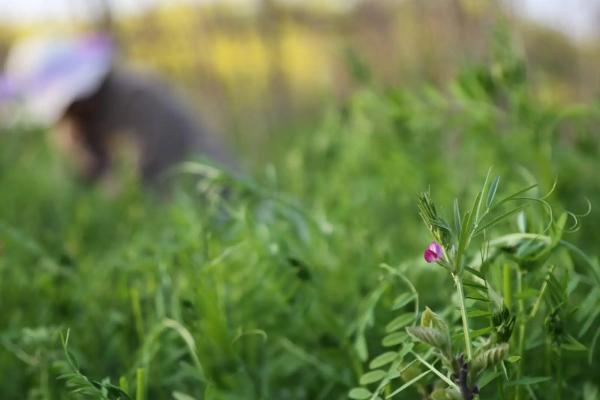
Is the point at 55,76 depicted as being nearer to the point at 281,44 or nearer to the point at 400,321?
the point at 400,321

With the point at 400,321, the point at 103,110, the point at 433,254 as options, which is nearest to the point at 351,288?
the point at 400,321

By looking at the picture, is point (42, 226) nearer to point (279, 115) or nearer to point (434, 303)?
point (434, 303)

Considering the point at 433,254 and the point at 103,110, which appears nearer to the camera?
the point at 433,254

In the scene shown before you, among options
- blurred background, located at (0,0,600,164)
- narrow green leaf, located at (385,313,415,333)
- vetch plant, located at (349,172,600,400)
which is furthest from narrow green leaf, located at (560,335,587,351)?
blurred background, located at (0,0,600,164)

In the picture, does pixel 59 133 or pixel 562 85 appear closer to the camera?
pixel 59 133

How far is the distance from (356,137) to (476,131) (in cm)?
64

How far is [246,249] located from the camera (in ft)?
3.07

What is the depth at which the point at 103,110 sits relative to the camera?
3578 millimetres

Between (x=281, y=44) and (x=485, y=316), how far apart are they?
6.88 meters

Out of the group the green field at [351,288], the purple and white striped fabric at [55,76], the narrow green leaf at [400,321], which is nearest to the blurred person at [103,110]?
the purple and white striped fabric at [55,76]

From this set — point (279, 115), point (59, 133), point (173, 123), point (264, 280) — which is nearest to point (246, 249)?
point (264, 280)

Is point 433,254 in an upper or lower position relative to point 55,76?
upper

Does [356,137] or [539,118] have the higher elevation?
[539,118]

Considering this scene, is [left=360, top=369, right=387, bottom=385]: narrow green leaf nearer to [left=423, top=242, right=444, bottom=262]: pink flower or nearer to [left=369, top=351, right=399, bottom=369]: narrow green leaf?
[left=369, top=351, right=399, bottom=369]: narrow green leaf
